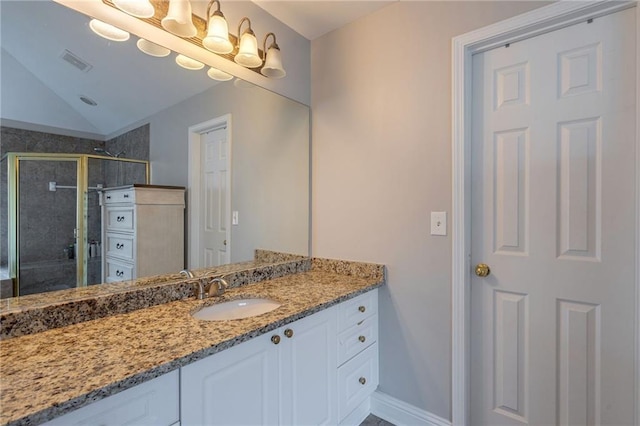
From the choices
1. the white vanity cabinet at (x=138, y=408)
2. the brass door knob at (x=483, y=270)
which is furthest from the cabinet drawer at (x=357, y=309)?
the white vanity cabinet at (x=138, y=408)

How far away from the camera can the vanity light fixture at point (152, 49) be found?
1.28 metres

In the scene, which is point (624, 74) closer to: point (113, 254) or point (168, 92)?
point (168, 92)

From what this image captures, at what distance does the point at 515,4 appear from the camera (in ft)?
4.43

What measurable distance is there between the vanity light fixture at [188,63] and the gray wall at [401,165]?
0.79 m

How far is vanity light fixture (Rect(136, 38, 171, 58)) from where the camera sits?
4.21 ft

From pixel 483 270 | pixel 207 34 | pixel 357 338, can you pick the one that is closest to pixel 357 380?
pixel 357 338

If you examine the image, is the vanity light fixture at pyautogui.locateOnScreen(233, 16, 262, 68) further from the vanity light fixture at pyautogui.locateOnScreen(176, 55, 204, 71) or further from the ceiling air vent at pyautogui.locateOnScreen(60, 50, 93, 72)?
the ceiling air vent at pyautogui.locateOnScreen(60, 50, 93, 72)

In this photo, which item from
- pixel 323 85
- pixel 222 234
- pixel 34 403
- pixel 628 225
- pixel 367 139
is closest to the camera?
pixel 34 403

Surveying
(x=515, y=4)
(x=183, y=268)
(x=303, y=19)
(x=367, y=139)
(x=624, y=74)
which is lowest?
(x=183, y=268)

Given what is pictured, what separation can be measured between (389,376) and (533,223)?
111cm

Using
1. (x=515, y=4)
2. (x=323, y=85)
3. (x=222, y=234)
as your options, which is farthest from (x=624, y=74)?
(x=222, y=234)

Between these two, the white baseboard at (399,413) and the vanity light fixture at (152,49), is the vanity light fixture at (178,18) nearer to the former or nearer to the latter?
the vanity light fixture at (152,49)

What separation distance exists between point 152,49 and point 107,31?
17 cm

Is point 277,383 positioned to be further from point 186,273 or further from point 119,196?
point 119,196
